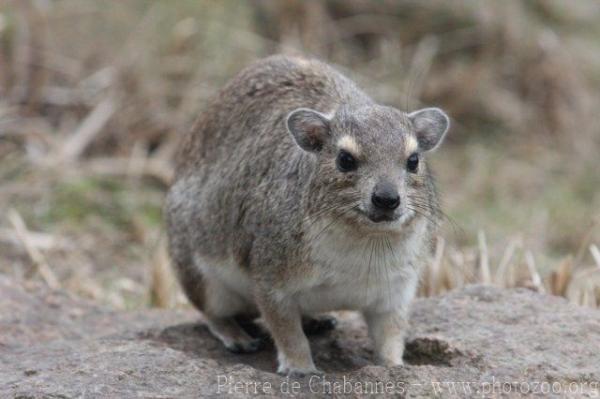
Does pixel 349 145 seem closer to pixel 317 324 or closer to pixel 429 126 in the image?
pixel 429 126

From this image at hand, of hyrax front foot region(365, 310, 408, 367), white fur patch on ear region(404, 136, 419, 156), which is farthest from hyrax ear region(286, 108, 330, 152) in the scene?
hyrax front foot region(365, 310, 408, 367)

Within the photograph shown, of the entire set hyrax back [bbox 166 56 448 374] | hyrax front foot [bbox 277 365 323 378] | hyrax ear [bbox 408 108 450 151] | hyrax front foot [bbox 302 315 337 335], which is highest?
hyrax ear [bbox 408 108 450 151]

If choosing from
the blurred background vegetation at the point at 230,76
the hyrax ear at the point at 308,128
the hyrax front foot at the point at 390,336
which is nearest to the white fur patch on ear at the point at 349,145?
the hyrax ear at the point at 308,128

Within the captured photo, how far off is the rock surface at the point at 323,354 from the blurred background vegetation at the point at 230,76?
1.46m

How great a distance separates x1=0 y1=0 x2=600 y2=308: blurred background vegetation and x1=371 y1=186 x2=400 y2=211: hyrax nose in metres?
3.17

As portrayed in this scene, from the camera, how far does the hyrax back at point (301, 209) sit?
18.4 ft

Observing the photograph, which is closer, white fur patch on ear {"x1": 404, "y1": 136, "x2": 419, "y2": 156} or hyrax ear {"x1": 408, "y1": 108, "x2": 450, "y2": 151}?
white fur patch on ear {"x1": 404, "y1": 136, "x2": 419, "y2": 156}

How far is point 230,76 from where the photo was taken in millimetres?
13203

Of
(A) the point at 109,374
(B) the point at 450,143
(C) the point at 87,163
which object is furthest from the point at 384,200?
(B) the point at 450,143

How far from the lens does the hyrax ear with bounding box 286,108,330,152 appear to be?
591cm

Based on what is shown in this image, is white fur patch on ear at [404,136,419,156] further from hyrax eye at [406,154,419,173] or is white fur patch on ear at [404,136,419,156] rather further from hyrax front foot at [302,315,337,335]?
hyrax front foot at [302,315,337,335]

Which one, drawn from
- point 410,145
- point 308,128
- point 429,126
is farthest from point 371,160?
point 429,126

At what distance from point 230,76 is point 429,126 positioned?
7.45m

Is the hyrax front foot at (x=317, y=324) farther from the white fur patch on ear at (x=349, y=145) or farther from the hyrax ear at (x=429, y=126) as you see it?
the white fur patch on ear at (x=349, y=145)
